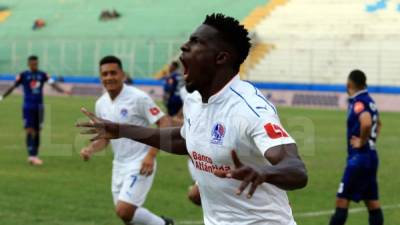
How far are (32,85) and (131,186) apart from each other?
845 cm

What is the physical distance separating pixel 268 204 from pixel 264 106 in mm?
→ 598

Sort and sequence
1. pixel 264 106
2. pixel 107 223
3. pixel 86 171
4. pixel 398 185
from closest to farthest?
1. pixel 264 106
2. pixel 107 223
3. pixel 398 185
4. pixel 86 171

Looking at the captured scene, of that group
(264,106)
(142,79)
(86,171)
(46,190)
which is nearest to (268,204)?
(264,106)

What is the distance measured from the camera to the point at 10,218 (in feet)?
32.0

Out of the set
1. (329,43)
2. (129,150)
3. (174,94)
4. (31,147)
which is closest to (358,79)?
(129,150)

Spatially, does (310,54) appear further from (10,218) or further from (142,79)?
(10,218)

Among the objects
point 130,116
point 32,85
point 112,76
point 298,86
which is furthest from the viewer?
point 298,86

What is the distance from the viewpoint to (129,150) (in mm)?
9133

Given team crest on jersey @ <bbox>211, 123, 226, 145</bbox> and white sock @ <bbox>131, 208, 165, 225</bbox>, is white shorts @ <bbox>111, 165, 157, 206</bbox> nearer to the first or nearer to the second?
white sock @ <bbox>131, 208, 165, 225</bbox>

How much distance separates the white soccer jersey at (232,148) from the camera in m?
4.42

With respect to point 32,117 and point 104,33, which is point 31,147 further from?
point 104,33

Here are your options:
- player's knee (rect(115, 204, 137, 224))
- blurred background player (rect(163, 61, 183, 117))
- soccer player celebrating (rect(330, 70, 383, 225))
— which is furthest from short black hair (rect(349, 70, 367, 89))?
blurred background player (rect(163, 61, 183, 117))

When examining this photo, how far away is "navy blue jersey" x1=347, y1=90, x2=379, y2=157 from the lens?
29.5 ft

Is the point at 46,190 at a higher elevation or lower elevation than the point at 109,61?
lower
